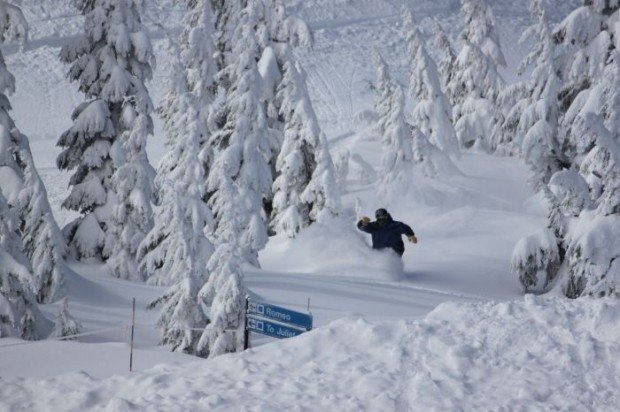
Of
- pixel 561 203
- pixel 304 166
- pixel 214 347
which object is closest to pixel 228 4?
pixel 304 166

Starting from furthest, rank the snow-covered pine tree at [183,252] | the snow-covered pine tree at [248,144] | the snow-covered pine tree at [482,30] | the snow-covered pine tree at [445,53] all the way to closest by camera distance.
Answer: the snow-covered pine tree at [445,53] → the snow-covered pine tree at [482,30] → the snow-covered pine tree at [248,144] → the snow-covered pine tree at [183,252]

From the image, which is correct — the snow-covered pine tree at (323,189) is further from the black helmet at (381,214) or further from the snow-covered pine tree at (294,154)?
the black helmet at (381,214)

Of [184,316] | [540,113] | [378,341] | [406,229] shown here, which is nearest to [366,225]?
[406,229]

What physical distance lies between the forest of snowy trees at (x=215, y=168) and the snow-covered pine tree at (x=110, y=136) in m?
0.04

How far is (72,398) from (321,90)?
68.3 m

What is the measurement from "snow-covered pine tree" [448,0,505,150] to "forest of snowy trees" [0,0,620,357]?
9.05 meters

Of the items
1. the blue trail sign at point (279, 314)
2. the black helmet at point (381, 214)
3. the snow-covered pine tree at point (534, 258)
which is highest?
the black helmet at point (381, 214)

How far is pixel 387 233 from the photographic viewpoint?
69.8 feet

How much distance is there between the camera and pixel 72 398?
8.58m

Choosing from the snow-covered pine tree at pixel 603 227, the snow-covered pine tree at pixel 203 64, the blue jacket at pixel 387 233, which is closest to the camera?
the snow-covered pine tree at pixel 603 227

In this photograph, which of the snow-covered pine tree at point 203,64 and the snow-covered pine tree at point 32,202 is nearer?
the snow-covered pine tree at point 32,202

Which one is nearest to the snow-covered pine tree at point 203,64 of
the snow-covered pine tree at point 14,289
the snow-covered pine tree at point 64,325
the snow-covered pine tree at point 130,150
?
the snow-covered pine tree at point 130,150

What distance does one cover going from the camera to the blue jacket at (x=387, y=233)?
2098cm

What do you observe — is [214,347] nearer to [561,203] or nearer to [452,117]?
[561,203]
